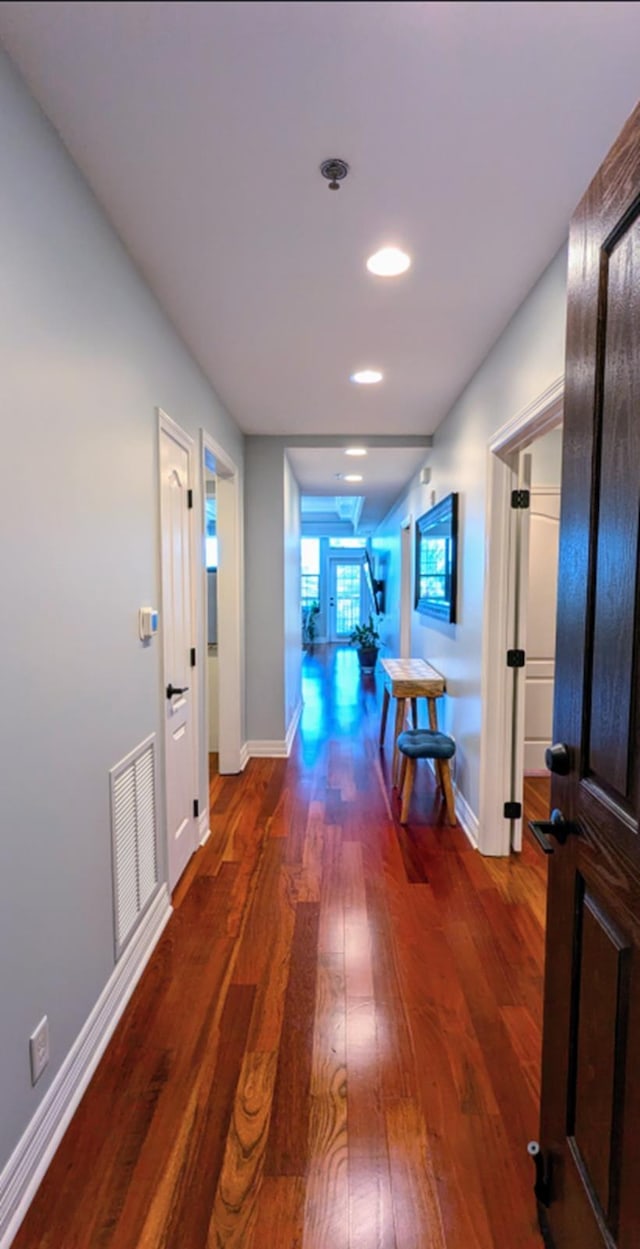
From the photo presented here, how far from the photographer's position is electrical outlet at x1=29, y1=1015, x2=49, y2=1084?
49.2 inches

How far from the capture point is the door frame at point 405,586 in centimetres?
617

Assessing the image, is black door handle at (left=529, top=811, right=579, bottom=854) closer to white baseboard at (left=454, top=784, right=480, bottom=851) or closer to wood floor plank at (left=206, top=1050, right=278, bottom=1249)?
wood floor plank at (left=206, top=1050, right=278, bottom=1249)

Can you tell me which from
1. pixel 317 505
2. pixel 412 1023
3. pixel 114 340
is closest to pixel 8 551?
pixel 114 340

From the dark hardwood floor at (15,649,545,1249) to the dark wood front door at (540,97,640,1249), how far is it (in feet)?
1.01

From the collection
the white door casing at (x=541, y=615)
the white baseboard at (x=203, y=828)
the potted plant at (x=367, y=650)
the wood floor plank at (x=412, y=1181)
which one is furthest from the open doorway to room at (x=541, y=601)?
the potted plant at (x=367, y=650)

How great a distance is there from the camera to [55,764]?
4.48 feet

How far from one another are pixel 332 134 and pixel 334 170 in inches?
4.4

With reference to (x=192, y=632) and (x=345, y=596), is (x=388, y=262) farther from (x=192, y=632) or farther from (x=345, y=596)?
(x=345, y=596)

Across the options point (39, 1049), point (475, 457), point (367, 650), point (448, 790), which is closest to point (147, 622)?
point (39, 1049)

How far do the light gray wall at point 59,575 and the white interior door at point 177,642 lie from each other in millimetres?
341

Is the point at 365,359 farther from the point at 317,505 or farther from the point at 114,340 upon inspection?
the point at 317,505

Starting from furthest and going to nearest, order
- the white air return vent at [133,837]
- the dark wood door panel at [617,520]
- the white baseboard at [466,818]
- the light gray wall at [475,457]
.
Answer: the white baseboard at [466,818], the light gray wall at [475,457], the white air return vent at [133,837], the dark wood door panel at [617,520]

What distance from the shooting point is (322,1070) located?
1555 mm

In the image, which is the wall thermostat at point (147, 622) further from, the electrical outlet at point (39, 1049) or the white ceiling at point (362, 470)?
the white ceiling at point (362, 470)
